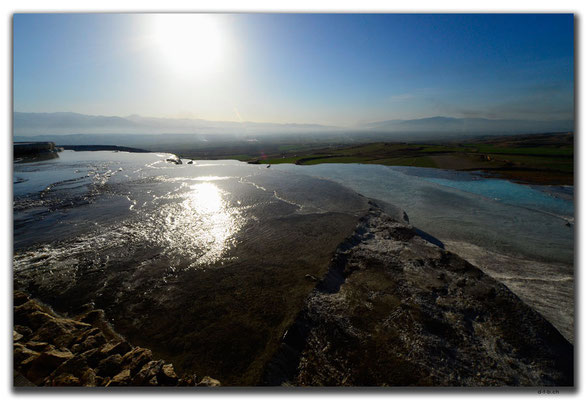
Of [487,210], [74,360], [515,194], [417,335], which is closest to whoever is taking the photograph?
[74,360]

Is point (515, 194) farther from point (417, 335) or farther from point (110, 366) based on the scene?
point (110, 366)

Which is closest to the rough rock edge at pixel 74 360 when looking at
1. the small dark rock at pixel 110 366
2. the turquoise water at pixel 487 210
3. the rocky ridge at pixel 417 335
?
the small dark rock at pixel 110 366

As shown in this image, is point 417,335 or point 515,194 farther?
point 515,194

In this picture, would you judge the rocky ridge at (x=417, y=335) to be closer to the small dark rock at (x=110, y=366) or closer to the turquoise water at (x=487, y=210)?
the small dark rock at (x=110, y=366)

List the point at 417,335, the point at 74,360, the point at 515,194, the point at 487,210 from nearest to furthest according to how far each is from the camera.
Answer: the point at 74,360, the point at 417,335, the point at 487,210, the point at 515,194

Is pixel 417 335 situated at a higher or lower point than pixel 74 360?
lower

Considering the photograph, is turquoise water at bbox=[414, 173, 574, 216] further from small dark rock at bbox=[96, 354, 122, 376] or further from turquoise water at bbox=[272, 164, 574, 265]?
small dark rock at bbox=[96, 354, 122, 376]

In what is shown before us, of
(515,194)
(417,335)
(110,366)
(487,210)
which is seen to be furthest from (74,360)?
(515,194)

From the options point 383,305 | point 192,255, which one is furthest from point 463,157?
point 192,255
